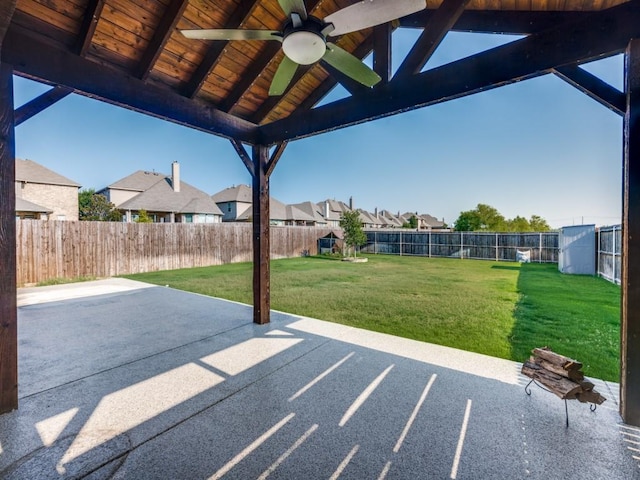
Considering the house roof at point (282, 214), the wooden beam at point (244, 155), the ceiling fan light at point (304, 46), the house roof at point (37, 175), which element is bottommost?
the wooden beam at point (244, 155)

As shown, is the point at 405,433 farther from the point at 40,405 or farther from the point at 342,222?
the point at 342,222

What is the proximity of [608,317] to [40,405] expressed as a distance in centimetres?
721

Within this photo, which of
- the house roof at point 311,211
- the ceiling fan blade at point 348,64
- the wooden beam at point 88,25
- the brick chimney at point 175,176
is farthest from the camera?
the house roof at point 311,211

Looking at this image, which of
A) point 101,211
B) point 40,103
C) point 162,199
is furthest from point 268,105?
point 101,211

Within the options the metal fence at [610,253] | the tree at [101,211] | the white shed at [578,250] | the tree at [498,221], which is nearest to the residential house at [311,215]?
the tree at [498,221]

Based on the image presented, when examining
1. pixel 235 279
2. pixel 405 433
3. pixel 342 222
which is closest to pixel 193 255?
pixel 235 279

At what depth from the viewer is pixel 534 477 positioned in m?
1.50

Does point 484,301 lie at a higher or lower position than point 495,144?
lower

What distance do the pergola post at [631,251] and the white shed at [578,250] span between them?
981 cm

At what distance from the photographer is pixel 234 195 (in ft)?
88.0

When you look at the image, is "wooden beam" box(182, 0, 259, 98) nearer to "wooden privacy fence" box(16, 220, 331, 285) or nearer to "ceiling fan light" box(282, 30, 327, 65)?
"ceiling fan light" box(282, 30, 327, 65)

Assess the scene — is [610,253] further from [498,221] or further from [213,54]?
[498,221]

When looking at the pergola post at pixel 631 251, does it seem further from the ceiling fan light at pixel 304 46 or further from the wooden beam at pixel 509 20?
the ceiling fan light at pixel 304 46

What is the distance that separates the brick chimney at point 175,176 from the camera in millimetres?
20906
